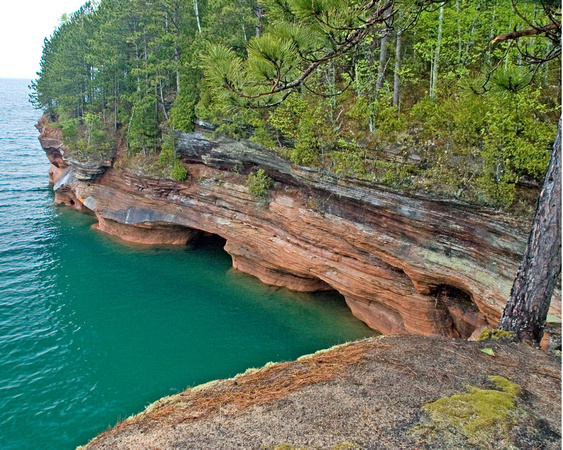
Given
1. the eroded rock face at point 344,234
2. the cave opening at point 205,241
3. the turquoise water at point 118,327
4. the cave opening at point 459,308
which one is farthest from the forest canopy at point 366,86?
the turquoise water at point 118,327

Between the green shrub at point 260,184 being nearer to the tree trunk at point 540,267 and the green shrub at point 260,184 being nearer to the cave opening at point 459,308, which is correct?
the cave opening at point 459,308

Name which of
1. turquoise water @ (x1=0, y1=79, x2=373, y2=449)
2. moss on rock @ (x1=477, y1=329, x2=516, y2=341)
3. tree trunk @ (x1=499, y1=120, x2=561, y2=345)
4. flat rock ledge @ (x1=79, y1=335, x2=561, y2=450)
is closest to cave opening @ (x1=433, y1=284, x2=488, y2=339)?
turquoise water @ (x1=0, y1=79, x2=373, y2=449)

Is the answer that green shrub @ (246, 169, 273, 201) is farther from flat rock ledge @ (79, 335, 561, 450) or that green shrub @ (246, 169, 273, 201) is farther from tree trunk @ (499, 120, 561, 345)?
tree trunk @ (499, 120, 561, 345)

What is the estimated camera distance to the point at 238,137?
19016mm

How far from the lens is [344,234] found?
1631 cm

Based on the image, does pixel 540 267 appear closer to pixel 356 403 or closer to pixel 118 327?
pixel 356 403

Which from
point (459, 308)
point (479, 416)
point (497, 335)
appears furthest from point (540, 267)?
point (459, 308)

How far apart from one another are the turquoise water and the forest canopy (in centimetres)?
626

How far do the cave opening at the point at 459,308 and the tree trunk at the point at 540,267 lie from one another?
685cm

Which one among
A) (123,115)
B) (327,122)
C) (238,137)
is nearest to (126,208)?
(123,115)

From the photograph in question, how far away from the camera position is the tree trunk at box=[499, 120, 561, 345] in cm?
673

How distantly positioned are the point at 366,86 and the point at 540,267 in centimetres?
1048

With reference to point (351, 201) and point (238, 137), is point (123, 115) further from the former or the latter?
point (351, 201)

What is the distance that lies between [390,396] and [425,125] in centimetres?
1011
